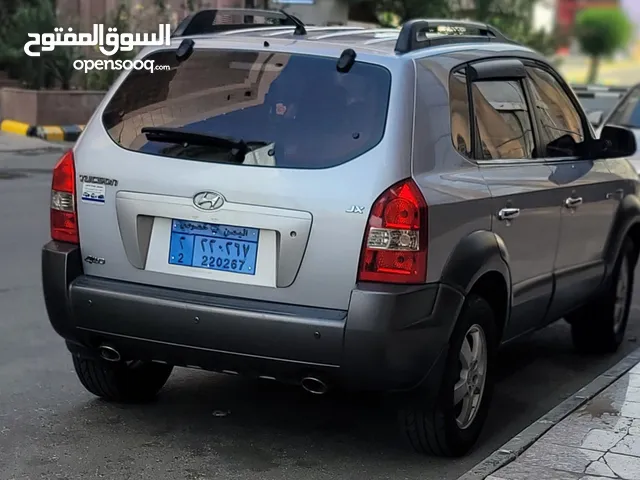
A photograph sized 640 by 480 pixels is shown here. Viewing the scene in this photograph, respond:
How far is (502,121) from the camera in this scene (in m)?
5.07

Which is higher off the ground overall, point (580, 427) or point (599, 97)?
point (580, 427)

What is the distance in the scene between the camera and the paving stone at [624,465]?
4281 mm

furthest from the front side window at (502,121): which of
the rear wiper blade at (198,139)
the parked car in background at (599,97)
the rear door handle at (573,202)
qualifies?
the parked car in background at (599,97)

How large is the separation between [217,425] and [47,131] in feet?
45.5

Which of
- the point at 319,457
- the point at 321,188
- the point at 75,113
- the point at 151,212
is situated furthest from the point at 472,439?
the point at 75,113

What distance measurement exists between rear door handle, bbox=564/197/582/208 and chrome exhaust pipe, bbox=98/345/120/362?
2.33 metres

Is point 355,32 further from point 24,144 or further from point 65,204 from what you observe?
point 24,144

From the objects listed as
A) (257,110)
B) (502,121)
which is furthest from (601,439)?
(257,110)

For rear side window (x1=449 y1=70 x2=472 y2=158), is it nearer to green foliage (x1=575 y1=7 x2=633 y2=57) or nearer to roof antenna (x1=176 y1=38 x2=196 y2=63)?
roof antenna (x1=176 y1=38 x2=196 y2=63)

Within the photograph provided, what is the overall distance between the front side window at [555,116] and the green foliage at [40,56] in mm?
14570

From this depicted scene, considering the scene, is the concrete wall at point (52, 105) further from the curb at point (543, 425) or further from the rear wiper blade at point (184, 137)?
the rear wiper blade at point (184, 137)

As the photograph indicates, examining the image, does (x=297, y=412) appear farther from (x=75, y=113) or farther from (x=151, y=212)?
(x=75, y=113)

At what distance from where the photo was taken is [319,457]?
4633mm

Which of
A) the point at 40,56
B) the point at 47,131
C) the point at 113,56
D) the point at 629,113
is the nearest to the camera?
the point at 629,113
